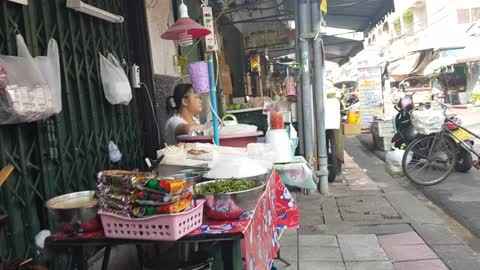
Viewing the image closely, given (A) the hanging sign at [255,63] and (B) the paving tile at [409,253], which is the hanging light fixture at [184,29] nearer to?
(B) the paving tile at [409,253]

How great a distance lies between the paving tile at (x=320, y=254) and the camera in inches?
158

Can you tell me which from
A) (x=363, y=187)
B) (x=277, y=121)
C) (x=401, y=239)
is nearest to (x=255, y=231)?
(x=277, y=121)

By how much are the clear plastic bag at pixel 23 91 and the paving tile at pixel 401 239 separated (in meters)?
3.57

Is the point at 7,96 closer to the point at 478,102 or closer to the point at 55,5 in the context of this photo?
the point at 55,5

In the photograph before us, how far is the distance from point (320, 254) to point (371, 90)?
11.8m

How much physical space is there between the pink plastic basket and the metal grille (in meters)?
0.98

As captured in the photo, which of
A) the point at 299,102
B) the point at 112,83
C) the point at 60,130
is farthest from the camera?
the point at 299,102

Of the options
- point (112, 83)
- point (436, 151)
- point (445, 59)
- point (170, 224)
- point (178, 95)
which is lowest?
point (436, 151)

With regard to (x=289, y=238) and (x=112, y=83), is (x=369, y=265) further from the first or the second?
(x=112, y=83)

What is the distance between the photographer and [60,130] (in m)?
2.97

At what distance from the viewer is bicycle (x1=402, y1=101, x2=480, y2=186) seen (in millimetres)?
7008

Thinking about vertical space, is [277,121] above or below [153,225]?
above

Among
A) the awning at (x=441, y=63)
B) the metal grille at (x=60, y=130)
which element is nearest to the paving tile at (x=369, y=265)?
the metal grille at (x=60, y=130)

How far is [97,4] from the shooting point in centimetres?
376
